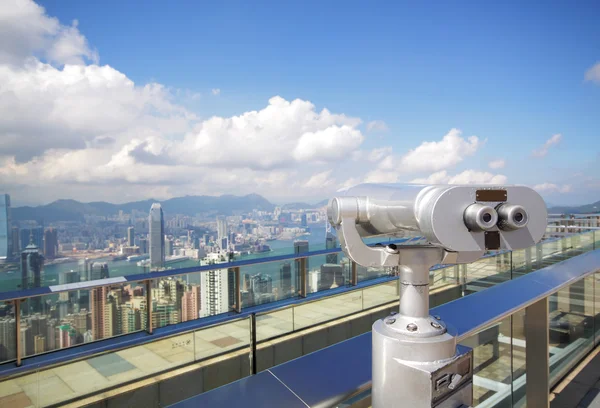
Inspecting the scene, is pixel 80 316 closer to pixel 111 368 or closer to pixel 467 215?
pixel 111 368

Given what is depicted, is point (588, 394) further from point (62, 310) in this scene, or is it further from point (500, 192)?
point (62, 310)

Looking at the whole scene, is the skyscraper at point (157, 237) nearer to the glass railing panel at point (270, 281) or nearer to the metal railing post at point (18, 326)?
the glass railing panel at point (270, 281)

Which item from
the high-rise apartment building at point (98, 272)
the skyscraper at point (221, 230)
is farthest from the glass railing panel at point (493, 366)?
the skyscraper at point (221, 230)

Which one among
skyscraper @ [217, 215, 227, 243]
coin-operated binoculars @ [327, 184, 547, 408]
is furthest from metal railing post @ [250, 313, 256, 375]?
skyscraper @ [217, 215, 227, 243]

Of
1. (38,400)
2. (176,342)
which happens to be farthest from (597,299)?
(38,400)

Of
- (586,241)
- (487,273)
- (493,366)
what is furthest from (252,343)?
(586,241)
